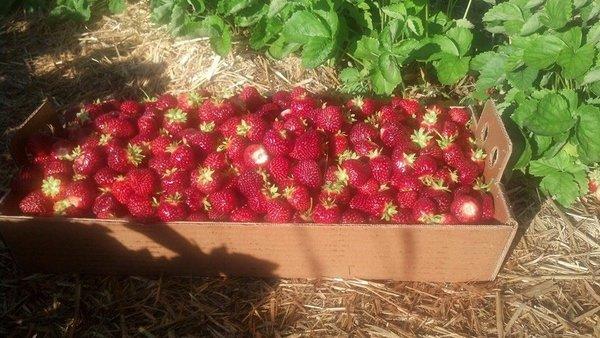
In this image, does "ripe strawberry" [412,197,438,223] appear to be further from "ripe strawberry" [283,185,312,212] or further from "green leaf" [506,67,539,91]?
"green leaf" [506,67,539,91]

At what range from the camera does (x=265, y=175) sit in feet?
8.30

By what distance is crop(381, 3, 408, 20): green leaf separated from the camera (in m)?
2.94

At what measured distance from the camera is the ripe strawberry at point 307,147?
2588mm

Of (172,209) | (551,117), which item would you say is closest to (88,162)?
(172,209)

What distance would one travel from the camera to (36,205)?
8.24 feet

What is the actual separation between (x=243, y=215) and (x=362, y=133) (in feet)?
2.57

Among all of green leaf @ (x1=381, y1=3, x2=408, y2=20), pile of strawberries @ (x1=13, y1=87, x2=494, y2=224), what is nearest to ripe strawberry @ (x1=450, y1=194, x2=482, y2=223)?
pile of strawberries @ (x1=13, y1=87, x2=494, y2=224)

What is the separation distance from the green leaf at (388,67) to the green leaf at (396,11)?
223mm

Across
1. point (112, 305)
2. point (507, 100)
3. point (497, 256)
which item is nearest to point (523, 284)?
point (497, 256)

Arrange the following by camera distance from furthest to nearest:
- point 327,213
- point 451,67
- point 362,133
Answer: point 451,67 → point 362,133 → point 327,213

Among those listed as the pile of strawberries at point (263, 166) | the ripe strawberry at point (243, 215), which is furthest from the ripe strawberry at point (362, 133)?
the ripe strawberry at point (243, 215)

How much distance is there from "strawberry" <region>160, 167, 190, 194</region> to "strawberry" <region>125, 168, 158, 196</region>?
0.17ft

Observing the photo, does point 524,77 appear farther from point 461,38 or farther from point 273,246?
point 273,246

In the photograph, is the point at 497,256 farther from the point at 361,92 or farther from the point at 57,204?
the point at 57,204
